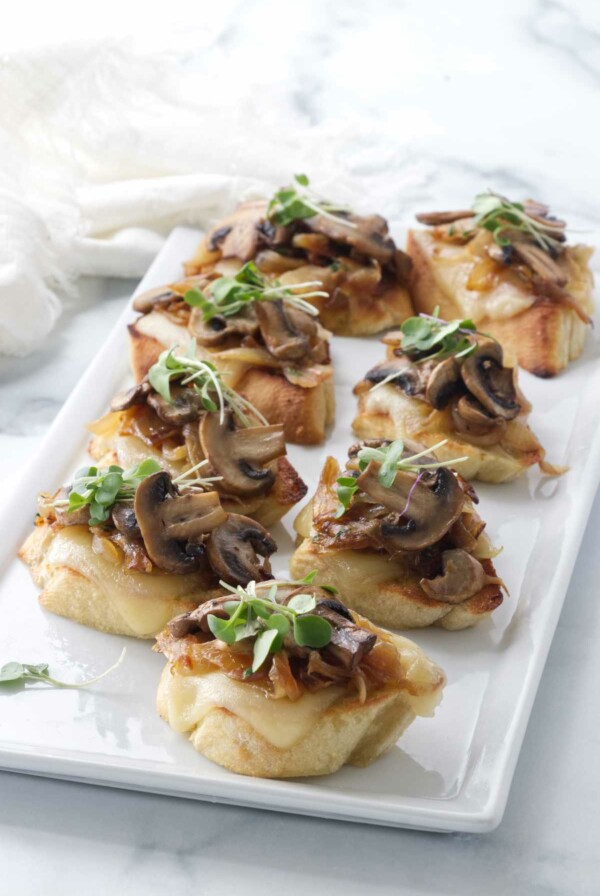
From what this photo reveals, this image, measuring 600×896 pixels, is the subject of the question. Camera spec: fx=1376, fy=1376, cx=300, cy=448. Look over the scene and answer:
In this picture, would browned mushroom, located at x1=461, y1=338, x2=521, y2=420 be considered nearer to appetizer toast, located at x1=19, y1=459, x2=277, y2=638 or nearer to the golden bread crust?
the golden bread crust

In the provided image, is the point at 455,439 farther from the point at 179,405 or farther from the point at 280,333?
the point at 179,405

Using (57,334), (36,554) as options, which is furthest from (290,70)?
(36,554)

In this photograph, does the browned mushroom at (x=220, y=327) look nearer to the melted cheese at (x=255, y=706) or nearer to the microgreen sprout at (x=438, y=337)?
the microgreen sprout at (x=438, y=337)

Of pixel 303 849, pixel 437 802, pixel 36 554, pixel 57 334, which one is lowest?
pixel 57 334

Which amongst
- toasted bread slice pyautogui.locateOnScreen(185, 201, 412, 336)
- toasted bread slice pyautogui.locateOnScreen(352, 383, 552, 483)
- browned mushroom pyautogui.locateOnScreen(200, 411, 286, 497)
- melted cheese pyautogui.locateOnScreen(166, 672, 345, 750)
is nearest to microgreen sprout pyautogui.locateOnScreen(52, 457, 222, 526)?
browned mushroom pyautogui.locateOnScreen(200, 411, 286, 497)

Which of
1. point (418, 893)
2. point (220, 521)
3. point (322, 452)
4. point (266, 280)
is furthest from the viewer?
point (266, 280)

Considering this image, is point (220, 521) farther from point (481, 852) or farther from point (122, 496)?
point (481, 852)

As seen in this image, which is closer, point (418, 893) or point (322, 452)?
point (418, 893)
